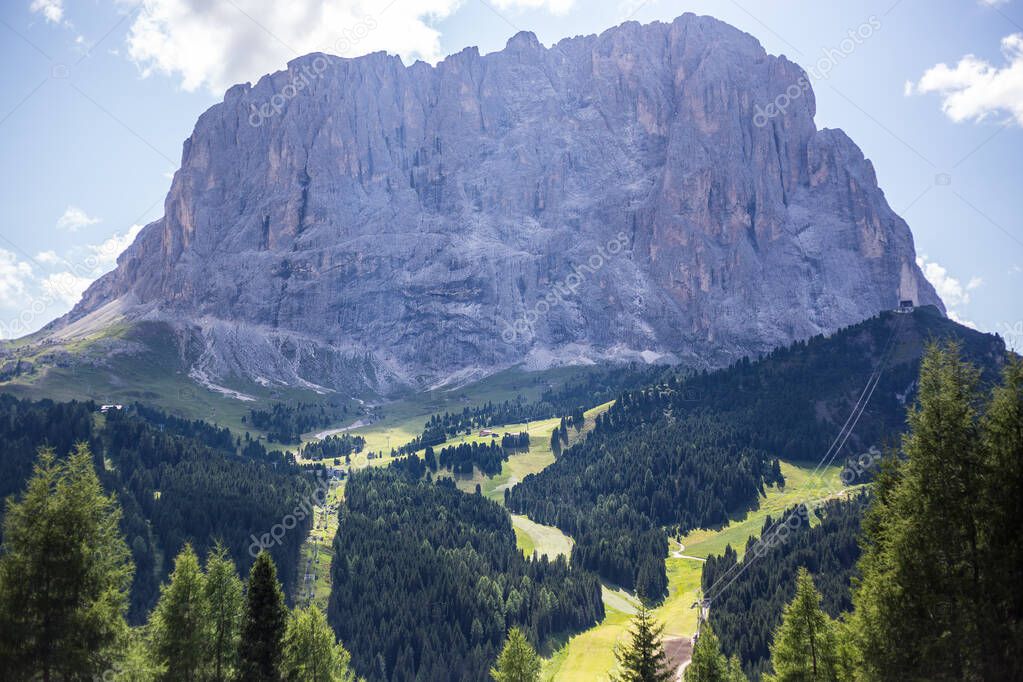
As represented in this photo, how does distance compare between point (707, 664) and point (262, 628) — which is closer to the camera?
point (262, 628)

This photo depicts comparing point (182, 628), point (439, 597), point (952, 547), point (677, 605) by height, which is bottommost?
point (677, 605)

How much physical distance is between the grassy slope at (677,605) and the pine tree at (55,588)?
2084 inches

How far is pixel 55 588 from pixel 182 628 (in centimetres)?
1152

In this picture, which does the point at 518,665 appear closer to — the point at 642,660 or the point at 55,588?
the point at 642,660

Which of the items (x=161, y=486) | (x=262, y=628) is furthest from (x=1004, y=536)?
(x=161, y=486)

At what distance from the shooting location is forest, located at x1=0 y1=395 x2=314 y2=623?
447 feet

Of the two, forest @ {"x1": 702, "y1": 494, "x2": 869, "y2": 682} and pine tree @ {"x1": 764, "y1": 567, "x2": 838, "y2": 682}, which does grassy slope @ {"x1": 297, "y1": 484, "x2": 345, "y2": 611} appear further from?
pine tree @ {"x1": 764, "y1": 567, "x2": 838, "y2": 682}

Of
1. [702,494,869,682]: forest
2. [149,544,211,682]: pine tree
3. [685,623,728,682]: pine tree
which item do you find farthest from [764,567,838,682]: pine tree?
[702,494,869,682]: forest

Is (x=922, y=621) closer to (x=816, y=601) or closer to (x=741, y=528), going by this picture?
(x=816, y=601)

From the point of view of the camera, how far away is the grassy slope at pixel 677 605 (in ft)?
367

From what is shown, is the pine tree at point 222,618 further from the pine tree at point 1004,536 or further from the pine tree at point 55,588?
the pine tree at point 1004,536

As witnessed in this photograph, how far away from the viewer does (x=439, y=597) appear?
125375mm

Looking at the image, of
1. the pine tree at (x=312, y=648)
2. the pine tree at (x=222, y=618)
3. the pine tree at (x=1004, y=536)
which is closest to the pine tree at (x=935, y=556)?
the pine tree at (x=1004, y=536)

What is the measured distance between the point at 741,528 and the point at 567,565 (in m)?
52.6
